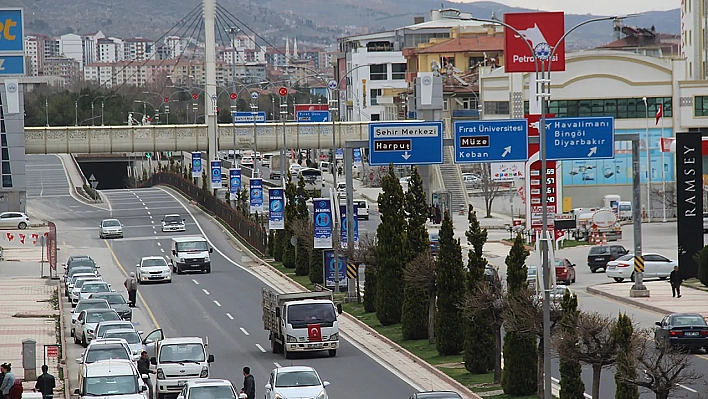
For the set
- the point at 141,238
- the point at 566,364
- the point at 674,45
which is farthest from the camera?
the point at 674,45

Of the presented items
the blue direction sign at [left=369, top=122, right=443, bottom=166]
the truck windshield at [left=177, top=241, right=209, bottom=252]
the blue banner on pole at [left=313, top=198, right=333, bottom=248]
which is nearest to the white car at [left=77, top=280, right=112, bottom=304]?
the blue banner on pole at [left=313, top=198, right=333, bottom=248]

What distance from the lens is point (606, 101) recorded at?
86.4 meters

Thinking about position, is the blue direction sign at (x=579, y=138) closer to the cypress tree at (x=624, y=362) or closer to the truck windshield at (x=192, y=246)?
the cypress tree at (x=624, y=362)

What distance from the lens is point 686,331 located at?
3438cm

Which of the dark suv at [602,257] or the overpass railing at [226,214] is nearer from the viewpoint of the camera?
the dark suv at [602,257]

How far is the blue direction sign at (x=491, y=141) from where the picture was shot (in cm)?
4100

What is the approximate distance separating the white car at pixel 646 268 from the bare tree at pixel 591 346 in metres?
29.7

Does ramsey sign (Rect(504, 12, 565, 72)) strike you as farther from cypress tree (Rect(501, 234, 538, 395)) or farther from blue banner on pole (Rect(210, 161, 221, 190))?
blue banner on pole (Rect(210, 161, 221, 190))

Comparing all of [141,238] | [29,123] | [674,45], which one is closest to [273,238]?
[141,238]

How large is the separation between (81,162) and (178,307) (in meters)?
112

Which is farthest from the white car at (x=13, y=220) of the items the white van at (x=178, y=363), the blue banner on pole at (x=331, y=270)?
the white van at (x=178, y=363)

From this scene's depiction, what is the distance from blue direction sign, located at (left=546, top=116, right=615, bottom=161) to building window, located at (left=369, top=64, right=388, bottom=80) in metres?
126

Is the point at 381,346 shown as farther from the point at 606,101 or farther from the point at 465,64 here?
the point at 465,64

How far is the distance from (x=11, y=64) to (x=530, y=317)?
52.7ft
